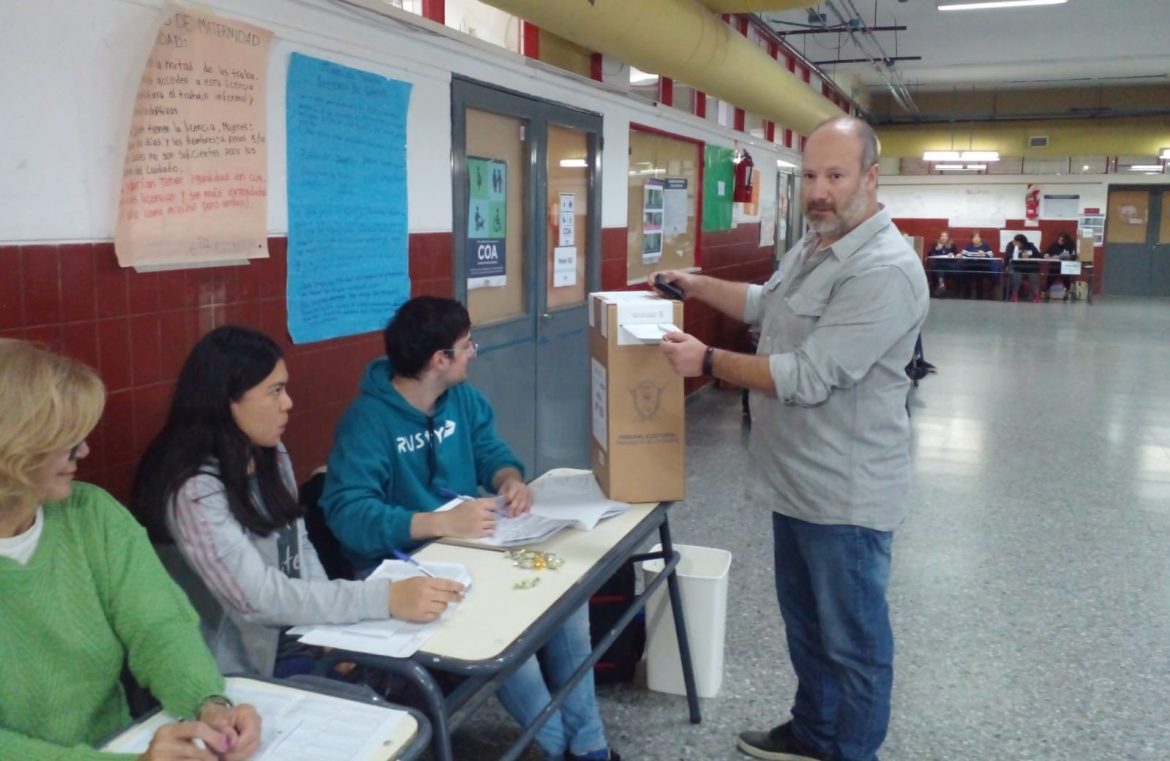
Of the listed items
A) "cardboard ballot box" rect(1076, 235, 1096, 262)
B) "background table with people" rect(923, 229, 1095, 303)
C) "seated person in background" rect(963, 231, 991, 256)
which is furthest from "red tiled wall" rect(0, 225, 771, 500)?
"cardboard ballot box" rect(1076, 235, 1096, 262)

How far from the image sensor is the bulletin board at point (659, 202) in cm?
565

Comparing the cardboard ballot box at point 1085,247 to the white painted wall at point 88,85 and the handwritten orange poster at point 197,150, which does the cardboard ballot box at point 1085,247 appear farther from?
the handwritten orange poster at point 197,150

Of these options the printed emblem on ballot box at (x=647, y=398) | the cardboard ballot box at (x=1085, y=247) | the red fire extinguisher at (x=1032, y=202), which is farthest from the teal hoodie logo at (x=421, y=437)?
the cardboard ballot box at (x=1085, y=247)

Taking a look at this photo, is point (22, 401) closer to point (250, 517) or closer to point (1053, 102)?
point (250, 517)

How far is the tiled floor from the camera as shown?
261cm

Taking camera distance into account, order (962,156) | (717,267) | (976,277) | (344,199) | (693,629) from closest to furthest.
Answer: (693,629), (344,199), (717,267), (962,156), (976,277)

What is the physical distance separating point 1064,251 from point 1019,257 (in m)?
0.95

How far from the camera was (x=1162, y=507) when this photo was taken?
4648mm

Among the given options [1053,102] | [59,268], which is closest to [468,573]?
[59,268]

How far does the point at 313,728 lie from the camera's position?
131cm

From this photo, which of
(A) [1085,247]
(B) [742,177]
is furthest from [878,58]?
(A) [1085,247]

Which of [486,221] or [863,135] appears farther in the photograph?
[486,221]

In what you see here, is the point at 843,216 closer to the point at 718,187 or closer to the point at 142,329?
the point at 142,329

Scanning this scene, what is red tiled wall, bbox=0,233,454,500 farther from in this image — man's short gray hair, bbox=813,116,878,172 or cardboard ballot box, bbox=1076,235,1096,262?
cardboard ballot box, bbox=1076,235,1096,262
